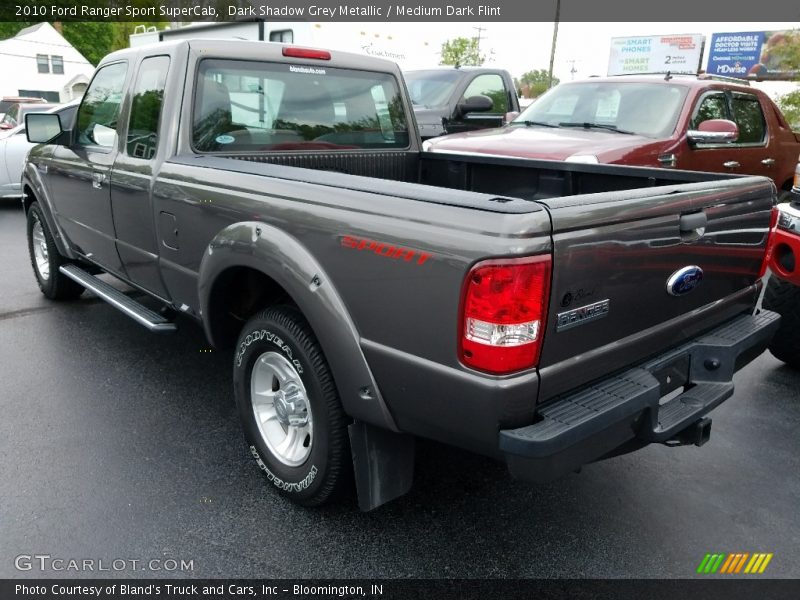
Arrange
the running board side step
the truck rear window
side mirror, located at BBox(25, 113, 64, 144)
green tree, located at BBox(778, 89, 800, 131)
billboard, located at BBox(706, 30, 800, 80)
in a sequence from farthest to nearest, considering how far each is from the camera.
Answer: billboard, located at BBox(706, 30, 800, 80) < green tree, located at BBox(778, 89, 800, 131) < side mirror, located at BBox(25, 113, 64, 144) < the running board side step < the truck rear window

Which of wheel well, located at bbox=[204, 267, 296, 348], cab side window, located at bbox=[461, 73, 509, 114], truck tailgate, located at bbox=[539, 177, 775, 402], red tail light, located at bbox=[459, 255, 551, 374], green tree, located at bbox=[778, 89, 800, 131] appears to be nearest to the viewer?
red tail light, located at bbox=[459, 255, 551, 374]

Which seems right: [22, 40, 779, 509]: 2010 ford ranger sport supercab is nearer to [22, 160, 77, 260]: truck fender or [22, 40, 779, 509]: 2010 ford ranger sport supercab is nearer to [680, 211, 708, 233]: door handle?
[680, 211, 708, 233]: door handle

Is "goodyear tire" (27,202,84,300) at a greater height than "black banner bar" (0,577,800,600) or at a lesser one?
greater

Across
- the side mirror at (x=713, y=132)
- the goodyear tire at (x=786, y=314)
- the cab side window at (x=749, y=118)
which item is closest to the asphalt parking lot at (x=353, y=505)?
the goodyear tire at (x=786, y=314)

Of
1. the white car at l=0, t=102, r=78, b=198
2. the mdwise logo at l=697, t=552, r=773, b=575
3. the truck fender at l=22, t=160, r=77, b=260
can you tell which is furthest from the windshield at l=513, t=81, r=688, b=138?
the white car at l=0, t=102, r=78, b=198

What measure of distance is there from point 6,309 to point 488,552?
14.9 ft

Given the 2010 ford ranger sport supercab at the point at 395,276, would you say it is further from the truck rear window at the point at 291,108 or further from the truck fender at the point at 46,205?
the truck fender at the point at 46,205

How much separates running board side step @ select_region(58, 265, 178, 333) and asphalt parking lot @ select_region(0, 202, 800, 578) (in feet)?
1.62

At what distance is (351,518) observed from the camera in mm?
2736

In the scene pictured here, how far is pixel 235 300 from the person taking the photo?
3.11 m

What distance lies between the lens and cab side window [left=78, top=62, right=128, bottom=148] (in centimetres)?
388

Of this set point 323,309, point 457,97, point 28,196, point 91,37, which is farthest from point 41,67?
point 323,309

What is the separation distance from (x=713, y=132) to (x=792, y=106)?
792 inches

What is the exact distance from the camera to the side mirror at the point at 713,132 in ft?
18.6
